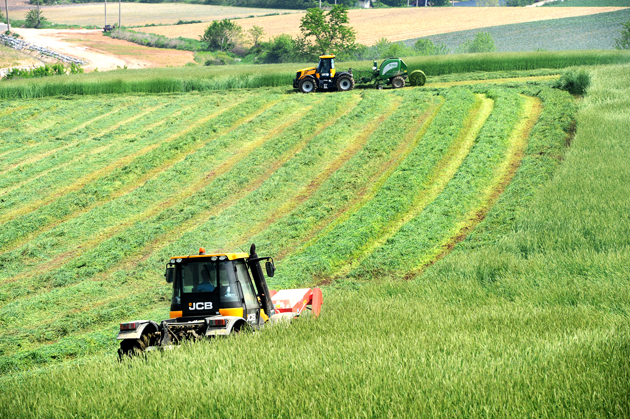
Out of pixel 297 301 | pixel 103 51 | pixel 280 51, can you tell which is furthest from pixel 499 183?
pixel 103 51

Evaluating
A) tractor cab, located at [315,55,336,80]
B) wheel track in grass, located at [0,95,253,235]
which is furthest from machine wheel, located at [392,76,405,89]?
wheel track in grass, located at [0,95,253,235]

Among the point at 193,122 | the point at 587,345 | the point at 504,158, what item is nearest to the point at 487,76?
the point at 504,158

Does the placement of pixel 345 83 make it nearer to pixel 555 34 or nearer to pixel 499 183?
pixel 499 183

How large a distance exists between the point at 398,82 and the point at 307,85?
5648 mm

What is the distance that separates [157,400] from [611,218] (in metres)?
12.3

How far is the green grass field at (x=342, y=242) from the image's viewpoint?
19.9ft

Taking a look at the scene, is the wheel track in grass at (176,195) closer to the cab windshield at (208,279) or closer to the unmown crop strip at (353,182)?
the unmown crop strip at (353,182)

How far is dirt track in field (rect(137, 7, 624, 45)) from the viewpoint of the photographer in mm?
81312

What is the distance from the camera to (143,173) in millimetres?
23203

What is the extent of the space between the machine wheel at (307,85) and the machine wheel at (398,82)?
5.05 m

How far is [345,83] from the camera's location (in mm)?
35969

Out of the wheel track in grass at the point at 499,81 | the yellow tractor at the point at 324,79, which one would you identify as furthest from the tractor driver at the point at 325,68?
the wheel track in grass at the point at 499,81

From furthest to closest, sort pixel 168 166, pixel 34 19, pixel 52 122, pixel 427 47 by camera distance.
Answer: pixel 34 19 → pixel 427 47 → pixel 52 122 → pixel 168 166

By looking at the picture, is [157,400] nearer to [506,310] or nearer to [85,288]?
[506,310]
